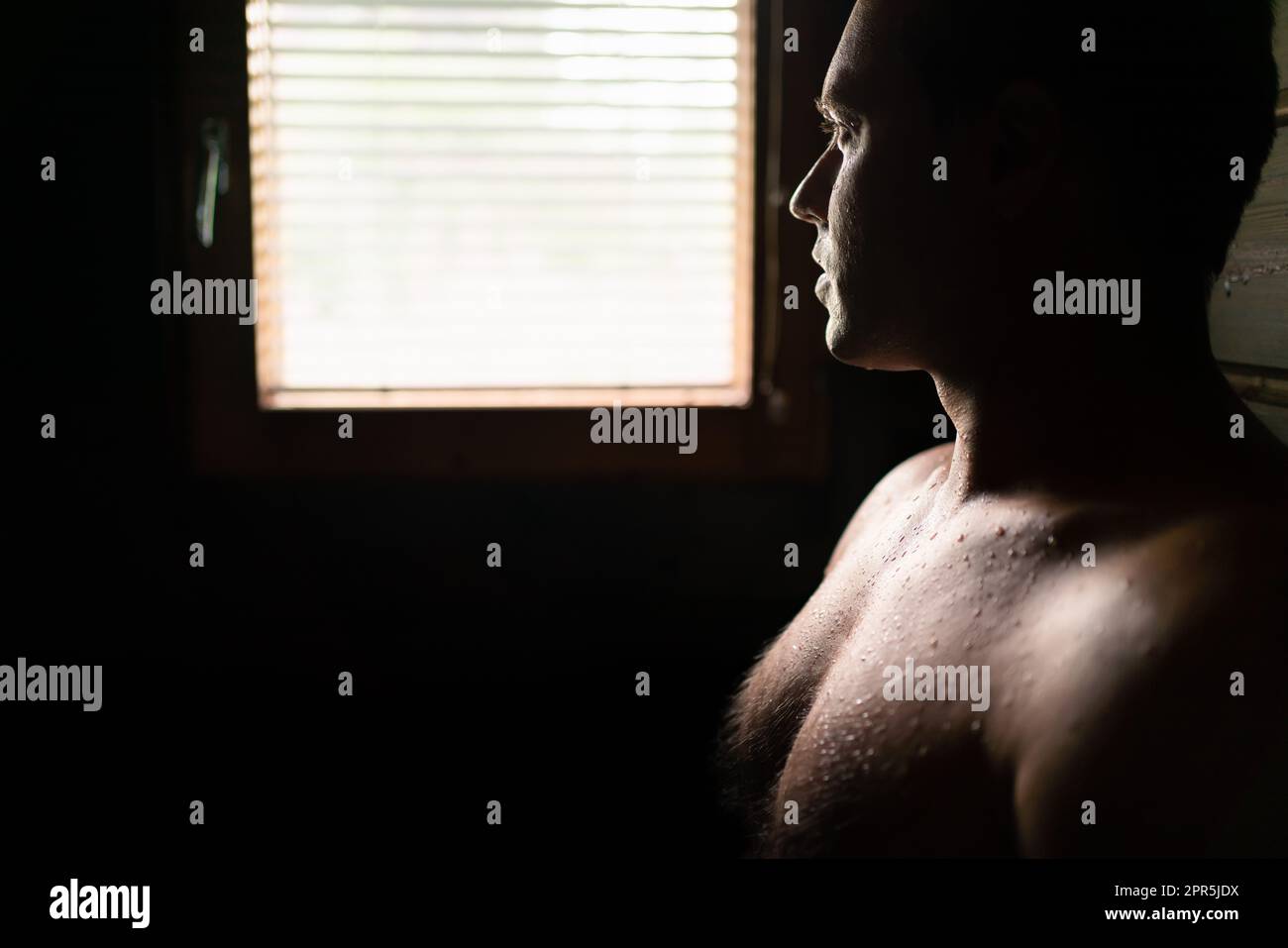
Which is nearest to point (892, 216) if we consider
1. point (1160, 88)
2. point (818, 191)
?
point (818, 191)

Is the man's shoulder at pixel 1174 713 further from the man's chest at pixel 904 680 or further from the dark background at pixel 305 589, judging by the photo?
the dark background at pixel 305 589

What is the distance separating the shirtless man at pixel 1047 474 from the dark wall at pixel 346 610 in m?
0.56

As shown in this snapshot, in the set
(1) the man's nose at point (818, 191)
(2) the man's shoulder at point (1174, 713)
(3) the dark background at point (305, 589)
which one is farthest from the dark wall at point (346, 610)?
(2) the man's shoulder at point (1174, 713)

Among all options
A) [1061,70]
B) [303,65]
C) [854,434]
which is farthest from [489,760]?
[1061,70]

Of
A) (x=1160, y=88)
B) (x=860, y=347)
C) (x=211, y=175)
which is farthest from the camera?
(x=211, y=175)

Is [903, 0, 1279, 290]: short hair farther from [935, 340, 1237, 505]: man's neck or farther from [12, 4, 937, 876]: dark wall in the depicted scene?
[12, 4, 937, 876]: dark wall

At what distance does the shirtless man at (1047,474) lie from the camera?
52 cm

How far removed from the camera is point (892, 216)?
0.77 metres

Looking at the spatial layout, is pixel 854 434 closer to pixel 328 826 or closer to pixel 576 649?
pixel 576 649

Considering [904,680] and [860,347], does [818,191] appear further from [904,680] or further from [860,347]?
[904,680]

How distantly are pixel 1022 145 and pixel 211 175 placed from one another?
1.03 meters

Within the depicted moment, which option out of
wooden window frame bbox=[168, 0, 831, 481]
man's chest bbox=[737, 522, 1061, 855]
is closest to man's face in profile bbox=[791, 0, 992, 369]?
man's chest bbox=[737, 522, 1061, 855]

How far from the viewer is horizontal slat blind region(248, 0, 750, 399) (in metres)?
1.30

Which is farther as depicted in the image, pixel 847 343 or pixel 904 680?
pixel 847 343
